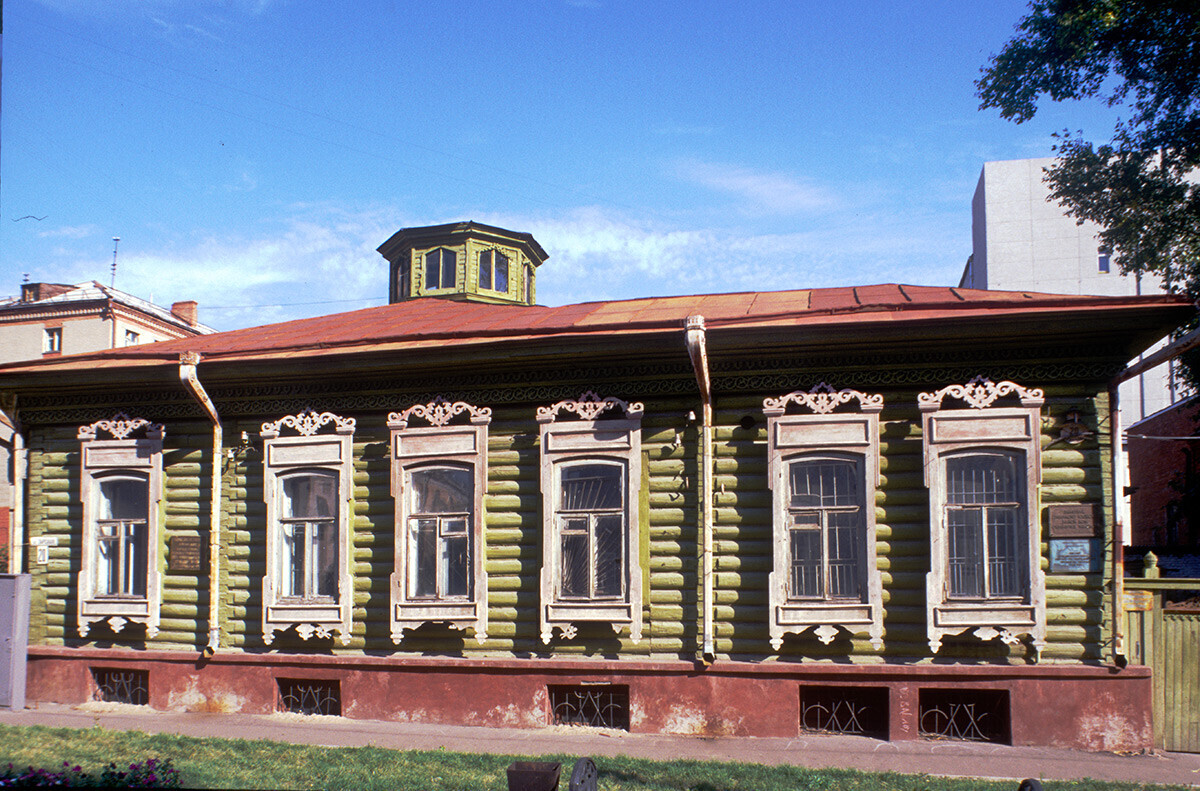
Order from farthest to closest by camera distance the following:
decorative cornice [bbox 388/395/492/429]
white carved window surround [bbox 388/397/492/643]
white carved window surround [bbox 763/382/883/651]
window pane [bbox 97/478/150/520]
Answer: window pane [bbox 97/478/150/520] < decorative cornice [bbox 388/395/492/429] < white carved window surround [bbox 388/397/492/643] < white carved window surround [bbox 763/382/883/651]

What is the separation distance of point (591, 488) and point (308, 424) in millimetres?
3577

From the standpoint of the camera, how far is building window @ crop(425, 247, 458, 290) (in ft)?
72.3

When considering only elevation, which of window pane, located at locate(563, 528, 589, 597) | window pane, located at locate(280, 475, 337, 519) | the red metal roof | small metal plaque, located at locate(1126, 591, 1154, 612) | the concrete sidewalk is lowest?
the concrete sidewalk

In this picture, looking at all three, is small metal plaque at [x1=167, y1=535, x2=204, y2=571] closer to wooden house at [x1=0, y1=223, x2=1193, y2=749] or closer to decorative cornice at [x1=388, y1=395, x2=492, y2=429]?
wooden house at [x1=0, y1=223, x2=1193, y2=749]

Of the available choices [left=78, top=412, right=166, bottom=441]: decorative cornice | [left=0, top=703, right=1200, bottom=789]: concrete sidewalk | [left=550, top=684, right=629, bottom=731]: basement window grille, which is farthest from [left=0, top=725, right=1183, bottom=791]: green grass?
[left=78, top=412, right=166, bottom=441]: decorative cornice

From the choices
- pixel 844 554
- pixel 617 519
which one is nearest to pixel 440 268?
pixel 617 519

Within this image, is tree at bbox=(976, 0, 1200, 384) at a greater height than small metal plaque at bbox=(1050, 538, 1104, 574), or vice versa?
tree at bbox=(976, 0, 1200, 384)

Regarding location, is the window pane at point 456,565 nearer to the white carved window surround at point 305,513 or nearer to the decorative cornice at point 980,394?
the white carved window surround at point 305,513

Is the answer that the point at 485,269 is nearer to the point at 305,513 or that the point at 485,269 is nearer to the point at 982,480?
the point at 305,513

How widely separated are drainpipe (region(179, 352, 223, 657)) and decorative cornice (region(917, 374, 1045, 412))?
8169 millimetres

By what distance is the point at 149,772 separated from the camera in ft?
22.8

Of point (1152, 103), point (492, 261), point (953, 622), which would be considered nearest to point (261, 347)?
point (953, 622)

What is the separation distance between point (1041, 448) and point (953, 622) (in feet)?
6.45

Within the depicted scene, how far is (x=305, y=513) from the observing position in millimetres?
11500
